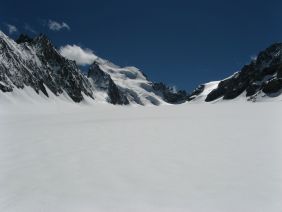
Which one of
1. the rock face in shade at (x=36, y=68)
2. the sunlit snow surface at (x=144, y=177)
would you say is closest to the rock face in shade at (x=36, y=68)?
the rock face in shade at (x=36, y=68)

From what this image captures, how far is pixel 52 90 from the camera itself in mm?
136875

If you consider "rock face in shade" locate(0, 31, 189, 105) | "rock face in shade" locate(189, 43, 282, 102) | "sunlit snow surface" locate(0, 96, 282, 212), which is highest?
"rock face in shade" locate(189, 43, 282, 102)

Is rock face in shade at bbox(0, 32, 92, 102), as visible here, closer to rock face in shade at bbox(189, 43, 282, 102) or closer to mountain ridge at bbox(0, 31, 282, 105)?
mountain ridge at bbox(0, 31, 282, 105)

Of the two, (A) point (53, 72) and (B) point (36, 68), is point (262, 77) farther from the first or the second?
(B) point (36, 68)

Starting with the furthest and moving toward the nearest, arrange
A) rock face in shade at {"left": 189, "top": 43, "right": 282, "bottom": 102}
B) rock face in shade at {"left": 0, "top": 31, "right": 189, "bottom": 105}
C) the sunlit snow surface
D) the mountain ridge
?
rock face in shade at {"left": 189, "top": 43, "right": 282, "bottom": 102}, the mountain ridge, rock face in shade at {"left": 0, "top": 31, "right": 189, "bottom": 105}, the sunlit snow surface

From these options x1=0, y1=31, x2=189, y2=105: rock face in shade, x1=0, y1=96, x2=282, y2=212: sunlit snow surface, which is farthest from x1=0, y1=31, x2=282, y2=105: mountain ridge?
x1=0, y1=96, x2=282, y2=212: sunlit snow surface

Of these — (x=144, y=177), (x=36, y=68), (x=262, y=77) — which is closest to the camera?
(x=144, y=177)

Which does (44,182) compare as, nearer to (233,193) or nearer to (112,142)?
(233,193)

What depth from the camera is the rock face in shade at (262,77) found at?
13312cm

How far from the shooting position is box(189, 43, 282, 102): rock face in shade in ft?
437

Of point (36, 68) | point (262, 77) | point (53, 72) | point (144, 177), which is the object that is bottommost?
point (144, 177)

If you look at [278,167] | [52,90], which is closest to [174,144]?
[278,167]

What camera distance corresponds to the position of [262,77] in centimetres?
16075

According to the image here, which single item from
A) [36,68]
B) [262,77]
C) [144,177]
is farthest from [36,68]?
[144,177]
